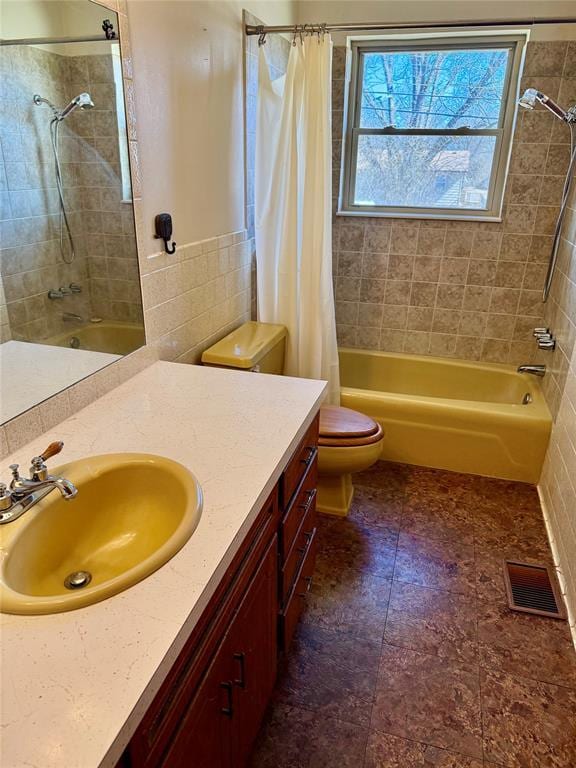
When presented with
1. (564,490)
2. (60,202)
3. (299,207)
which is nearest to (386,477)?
(564,490)

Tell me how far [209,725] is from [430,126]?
3054mm

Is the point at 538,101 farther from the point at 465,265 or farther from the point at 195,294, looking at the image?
the point at 195,294

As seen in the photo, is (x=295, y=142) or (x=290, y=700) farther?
(x=295, y=142)

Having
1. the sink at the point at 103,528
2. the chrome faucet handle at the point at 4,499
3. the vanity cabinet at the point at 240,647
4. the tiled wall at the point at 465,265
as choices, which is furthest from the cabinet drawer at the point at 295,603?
the tiled wall at the point at 465,265

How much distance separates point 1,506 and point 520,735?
150 cm

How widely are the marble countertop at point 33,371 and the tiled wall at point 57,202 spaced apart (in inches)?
1.7

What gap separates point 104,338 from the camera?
5.06ft

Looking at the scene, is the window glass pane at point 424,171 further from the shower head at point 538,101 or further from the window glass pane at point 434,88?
the shower head at point 538,101

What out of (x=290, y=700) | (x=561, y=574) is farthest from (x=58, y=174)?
(x=561, y=574)

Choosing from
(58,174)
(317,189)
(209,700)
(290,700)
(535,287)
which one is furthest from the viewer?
(535,287)

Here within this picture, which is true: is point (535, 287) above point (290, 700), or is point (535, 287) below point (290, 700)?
above

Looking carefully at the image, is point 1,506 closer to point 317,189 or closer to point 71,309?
point 71,309

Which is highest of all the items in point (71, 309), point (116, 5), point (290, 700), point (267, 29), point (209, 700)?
point (267, 29)

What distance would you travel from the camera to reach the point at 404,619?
73.4 inches
